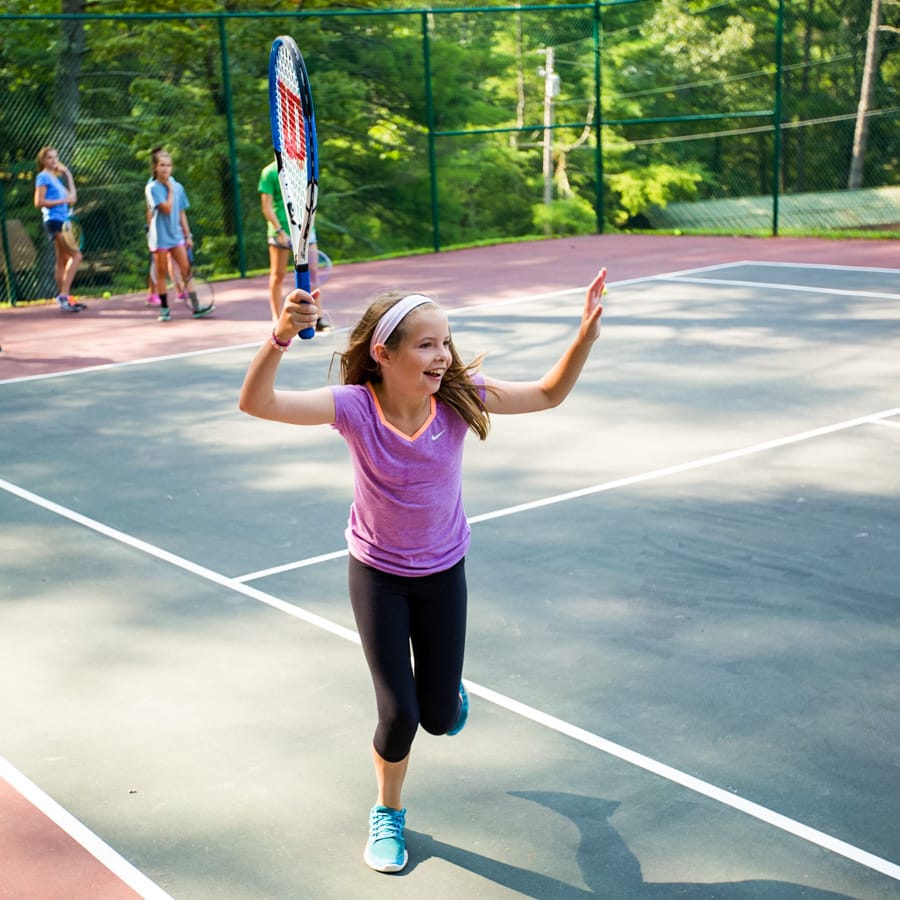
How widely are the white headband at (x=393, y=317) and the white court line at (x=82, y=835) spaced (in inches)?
61.7

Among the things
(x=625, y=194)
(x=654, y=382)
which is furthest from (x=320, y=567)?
(x=625, y=194)

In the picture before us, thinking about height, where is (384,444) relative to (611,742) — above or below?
above

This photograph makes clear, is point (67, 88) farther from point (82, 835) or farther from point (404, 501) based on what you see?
point (404, 501)

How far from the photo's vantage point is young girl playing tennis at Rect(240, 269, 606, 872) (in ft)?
11.8

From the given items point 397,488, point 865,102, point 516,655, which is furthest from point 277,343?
point 865,102

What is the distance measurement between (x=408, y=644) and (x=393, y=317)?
88 cm

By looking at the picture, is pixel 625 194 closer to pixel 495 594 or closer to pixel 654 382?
pixel 654 382

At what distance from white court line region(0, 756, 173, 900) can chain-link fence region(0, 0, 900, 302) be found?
12782 millimetres

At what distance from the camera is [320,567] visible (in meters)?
6.34

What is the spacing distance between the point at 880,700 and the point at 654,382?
18.4 ft

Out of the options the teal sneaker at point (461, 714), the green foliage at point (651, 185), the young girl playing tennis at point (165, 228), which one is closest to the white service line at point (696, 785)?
the teal sneaker at point (461, 714)

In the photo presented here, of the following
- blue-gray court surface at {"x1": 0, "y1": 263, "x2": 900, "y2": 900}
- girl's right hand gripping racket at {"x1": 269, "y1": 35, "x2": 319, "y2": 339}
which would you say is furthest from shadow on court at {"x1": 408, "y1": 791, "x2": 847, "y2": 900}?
girl's right hand gripping racket at {"x1": 269, "y1": 35, "x2": 319, "y2": 339}

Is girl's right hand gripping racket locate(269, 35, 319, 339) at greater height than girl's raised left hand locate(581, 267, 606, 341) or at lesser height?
greater

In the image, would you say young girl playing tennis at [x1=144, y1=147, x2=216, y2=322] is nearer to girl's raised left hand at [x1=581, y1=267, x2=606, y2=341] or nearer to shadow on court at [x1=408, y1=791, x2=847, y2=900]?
girl's raised left hand at [x1=581, y1=267, x2=606, y2=341]
